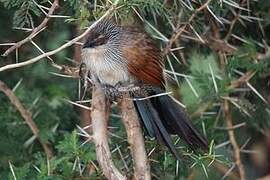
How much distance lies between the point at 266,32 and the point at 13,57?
4.44 feet

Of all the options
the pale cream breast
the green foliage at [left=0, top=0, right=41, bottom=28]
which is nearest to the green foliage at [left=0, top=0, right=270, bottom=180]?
the green foliage at [left=0, top=0, right=41, bottom=28]

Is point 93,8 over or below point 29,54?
over

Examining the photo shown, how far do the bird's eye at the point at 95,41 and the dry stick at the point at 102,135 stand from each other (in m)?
0.19

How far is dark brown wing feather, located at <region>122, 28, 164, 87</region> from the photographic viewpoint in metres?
3.45

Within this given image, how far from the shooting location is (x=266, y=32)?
175 inches

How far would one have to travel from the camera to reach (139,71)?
3445mm

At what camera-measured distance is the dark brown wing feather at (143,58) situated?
3.45 metres

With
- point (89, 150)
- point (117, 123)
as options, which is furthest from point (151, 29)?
point (89, 150)

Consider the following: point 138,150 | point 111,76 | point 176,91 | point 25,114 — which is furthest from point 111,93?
point 176,91

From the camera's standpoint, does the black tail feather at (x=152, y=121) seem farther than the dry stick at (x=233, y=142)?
No

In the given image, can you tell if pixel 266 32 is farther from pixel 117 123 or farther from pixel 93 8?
pixel 93 8

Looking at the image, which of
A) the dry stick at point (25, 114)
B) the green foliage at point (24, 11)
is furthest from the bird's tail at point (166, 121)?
the dry stick at point (25, 114)

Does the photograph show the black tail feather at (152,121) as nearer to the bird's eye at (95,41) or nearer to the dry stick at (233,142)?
the bird's eye at (95,41)

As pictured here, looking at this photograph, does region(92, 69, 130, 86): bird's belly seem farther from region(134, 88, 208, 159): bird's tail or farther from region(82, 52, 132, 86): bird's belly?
region(134, 88, 208, 159): bird's tail
